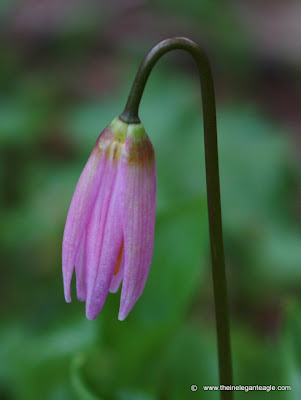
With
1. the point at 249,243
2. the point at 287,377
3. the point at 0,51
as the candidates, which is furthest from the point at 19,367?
the point at 0,51

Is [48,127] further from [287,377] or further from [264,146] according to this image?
[287,377]

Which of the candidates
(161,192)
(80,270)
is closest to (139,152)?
(80,270)

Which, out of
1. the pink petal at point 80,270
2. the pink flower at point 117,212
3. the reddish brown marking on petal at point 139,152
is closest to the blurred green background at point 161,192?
the pink petal at point 80,270

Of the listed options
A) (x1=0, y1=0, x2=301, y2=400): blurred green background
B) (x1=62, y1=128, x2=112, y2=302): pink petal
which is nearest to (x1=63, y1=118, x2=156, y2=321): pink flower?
(x1=62, y1=128, x2=112, y2=302): pink petal

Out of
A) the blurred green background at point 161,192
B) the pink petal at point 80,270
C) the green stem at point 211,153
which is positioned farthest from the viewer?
the blurred green background at point 161,192

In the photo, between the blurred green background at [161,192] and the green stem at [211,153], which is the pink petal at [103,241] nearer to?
the green stem at [211,153]

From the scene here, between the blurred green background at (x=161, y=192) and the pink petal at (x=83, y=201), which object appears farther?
the blurred green background at (x=161, y=192)

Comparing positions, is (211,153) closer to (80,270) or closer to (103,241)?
(103,241)
